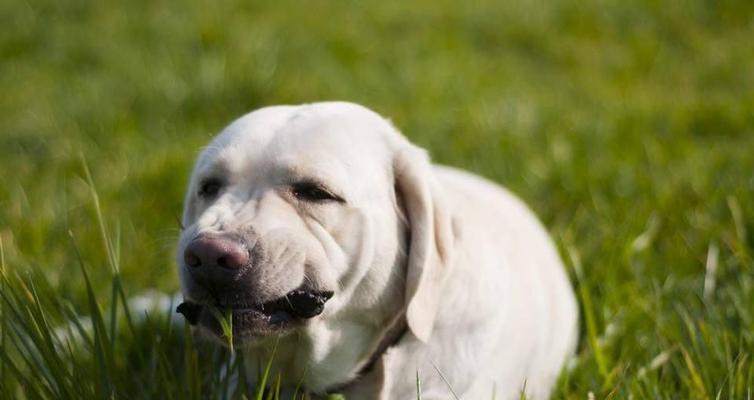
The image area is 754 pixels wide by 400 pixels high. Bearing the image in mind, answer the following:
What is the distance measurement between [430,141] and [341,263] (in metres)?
2.68

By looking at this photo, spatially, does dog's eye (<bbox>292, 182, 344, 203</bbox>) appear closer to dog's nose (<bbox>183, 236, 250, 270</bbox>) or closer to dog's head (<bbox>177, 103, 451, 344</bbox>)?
dog's head (<bbox>177, 103, 451, 344</bbox>)

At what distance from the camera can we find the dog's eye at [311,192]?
7.61ft

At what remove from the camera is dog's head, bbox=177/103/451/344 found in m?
2.13

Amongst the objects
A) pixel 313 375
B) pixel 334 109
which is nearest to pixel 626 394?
pixel 313 375

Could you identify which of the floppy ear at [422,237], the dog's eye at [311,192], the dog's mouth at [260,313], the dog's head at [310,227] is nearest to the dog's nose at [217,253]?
the dog's head at [310,227]

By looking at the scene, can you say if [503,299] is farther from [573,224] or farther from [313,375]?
[573,224]

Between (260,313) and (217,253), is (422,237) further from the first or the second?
(217,253)

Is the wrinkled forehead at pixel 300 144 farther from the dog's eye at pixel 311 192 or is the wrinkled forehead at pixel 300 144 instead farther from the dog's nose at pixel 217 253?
the dog's nose at pixel 217 253

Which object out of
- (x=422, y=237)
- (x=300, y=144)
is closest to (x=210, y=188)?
(x=300, y=144)

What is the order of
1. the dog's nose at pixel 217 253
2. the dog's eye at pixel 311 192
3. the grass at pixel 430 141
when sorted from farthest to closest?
the grass at pixel 430 141 → the dog's eye at pixel 311 192 → the dog's nose at pixel 217 253

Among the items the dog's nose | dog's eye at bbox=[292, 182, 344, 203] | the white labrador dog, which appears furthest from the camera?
dog's eye at bbox=[292, 182, 344, 203]

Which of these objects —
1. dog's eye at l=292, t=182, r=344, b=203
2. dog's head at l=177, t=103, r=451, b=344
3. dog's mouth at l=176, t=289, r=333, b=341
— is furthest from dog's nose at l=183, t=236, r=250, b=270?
dog's eye at l=292, t=182, r=344, b=203

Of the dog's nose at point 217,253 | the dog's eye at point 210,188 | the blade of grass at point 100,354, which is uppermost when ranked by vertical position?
the dog's nose at point 217,253

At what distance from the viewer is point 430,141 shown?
16.1 feet
